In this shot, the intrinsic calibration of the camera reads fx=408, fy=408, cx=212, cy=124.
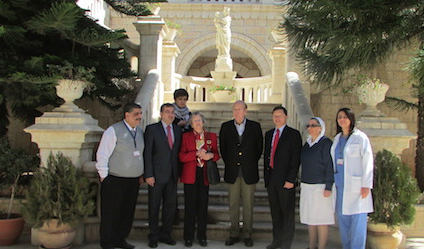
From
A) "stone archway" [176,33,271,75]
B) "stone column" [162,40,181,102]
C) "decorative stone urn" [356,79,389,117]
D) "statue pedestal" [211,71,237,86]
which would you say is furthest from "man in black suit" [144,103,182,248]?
"stone archway" [176,33,271,75]

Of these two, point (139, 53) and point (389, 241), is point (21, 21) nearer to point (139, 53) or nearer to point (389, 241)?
point (139, 53)

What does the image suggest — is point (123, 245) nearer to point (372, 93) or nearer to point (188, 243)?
point (188, 243)

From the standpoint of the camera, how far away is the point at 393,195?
435 centimetres

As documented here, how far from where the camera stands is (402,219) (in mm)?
4320

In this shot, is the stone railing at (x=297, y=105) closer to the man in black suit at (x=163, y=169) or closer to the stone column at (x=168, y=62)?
the man in black suit at (x=163, y=169)

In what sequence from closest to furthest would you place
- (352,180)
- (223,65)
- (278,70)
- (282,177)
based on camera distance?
(352,180)
(282,177)
(278,70)
(223,65)

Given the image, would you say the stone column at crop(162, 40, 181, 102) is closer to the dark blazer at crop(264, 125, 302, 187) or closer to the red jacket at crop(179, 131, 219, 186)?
the red jacket at crop(179, 131, 219, 186)

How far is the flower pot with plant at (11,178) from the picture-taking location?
459 cm

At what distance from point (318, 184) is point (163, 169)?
1611 millimetres

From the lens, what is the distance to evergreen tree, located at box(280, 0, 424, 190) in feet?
15.2

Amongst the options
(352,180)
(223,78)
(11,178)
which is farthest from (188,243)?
(223,78)

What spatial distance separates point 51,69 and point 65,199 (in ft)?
5.25

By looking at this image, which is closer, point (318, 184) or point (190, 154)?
point (318, 184)

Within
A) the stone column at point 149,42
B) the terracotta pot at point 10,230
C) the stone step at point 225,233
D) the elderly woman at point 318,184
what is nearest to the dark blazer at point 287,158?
the elderly woman at point 318,184
